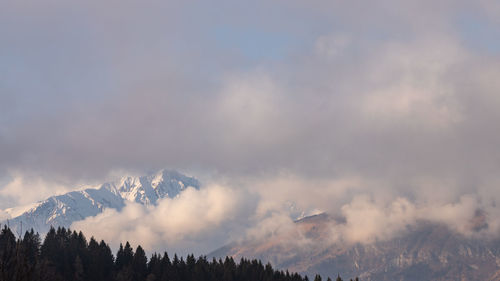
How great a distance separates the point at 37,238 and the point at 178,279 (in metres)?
47.7

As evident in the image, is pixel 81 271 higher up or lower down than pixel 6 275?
higher up

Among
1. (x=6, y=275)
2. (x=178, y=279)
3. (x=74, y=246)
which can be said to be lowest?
(x=6, y=275)

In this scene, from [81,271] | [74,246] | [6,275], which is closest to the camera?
[6,275]

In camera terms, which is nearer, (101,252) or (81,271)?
(81,271)

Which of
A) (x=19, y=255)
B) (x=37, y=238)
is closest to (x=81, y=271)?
(x=37, y=238)

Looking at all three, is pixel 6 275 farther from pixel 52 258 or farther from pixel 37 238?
pixel 37 238

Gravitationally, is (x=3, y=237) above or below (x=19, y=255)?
above

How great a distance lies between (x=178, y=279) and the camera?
655ft

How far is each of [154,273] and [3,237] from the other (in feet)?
157

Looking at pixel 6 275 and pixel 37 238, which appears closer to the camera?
pixel 6 275

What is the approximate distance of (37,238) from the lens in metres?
199

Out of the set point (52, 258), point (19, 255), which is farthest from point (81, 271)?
point (19, 255)

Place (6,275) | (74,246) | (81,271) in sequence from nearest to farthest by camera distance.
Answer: (6,275) → (81,271) → (74,246)

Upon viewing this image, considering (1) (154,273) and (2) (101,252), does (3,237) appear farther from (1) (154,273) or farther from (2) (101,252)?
(1) (154,273)
